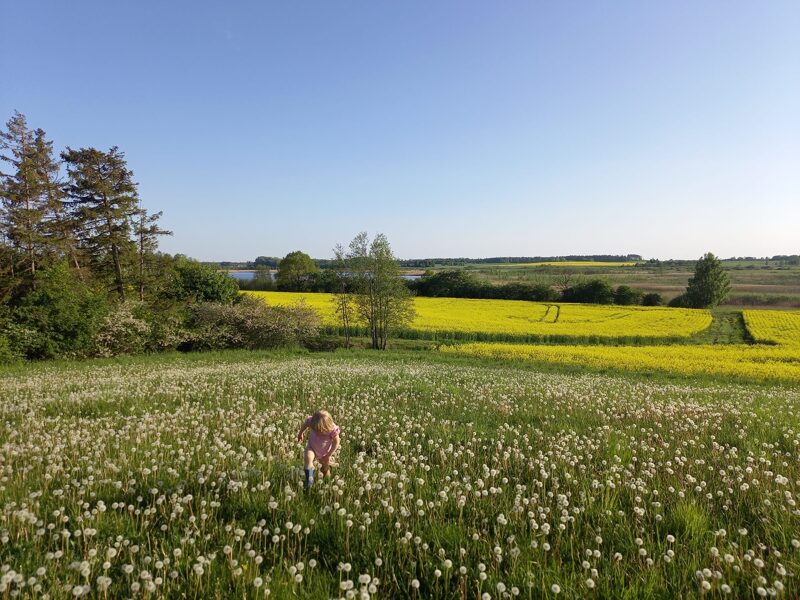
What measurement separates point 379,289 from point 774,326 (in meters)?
40.5

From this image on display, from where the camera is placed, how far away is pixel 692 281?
69.8 meters

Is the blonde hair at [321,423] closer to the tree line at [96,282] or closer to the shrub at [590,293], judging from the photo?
the tree line at [96,282]

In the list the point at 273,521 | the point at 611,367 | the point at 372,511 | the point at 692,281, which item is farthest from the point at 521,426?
the point at 692,281

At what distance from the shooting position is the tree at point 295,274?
85438mm

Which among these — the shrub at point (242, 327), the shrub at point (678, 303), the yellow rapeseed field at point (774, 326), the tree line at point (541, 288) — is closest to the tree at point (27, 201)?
the shrub at point (242, 327)

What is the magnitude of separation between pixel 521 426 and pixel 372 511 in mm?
4216

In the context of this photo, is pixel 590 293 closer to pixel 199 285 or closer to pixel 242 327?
pixel 242 327

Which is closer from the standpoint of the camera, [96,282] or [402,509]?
[402,509]

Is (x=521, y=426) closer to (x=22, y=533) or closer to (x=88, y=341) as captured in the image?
(x=22, y=533)

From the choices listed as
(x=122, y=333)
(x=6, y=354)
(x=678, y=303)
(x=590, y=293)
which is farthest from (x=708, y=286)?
(x=6, y=354)

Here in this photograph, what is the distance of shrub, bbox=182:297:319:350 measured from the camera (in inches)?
1164

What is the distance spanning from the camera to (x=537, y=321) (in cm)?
A: 4784

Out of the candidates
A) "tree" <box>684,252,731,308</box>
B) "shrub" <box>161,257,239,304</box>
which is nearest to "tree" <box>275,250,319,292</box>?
"shrub" <box>161,257,239,304</box>

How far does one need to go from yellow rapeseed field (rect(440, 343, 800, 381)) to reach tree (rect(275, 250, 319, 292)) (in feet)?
195
